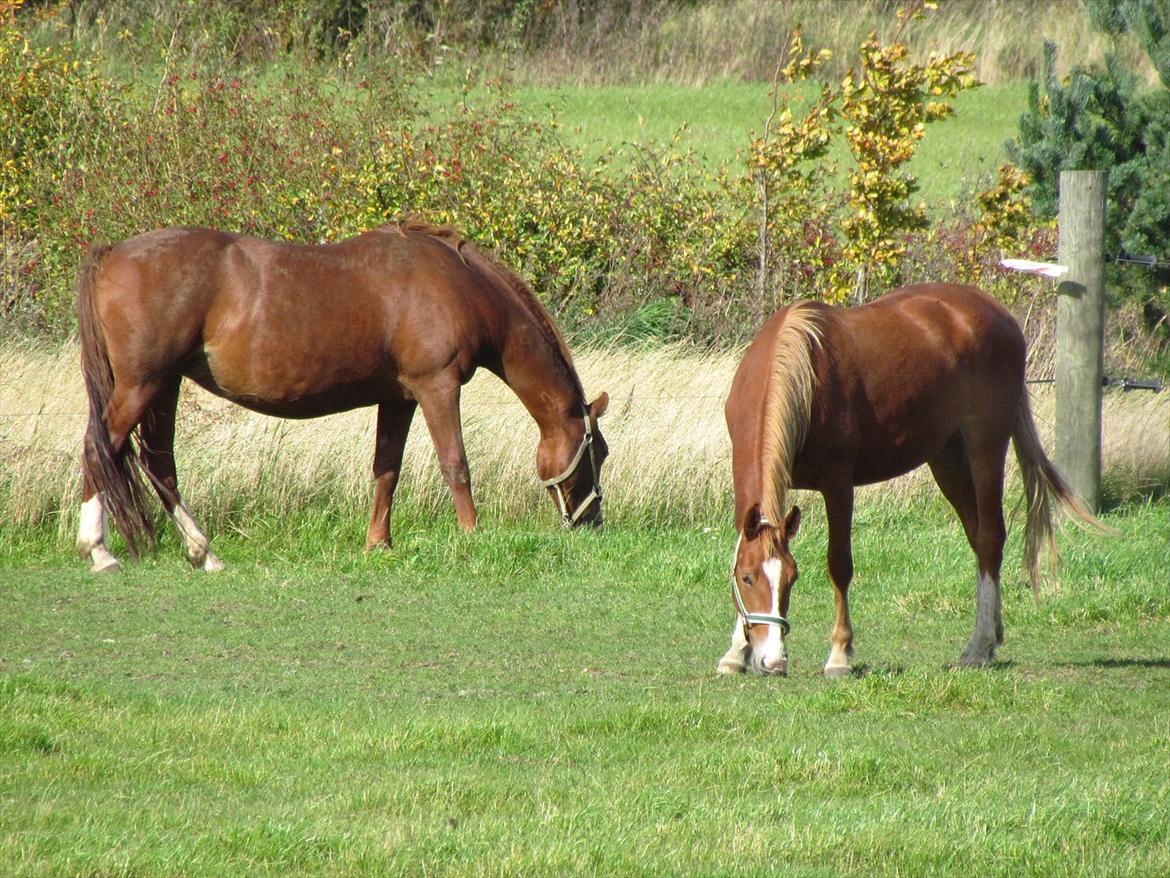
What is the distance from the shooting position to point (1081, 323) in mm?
10070

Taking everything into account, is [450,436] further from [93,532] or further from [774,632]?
[774,632]

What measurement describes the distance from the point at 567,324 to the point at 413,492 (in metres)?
4.67

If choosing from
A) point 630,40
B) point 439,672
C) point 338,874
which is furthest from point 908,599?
point 630,40

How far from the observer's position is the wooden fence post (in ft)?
32.9

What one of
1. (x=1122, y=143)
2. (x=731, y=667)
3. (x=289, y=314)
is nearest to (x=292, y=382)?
(x=289, y=314)

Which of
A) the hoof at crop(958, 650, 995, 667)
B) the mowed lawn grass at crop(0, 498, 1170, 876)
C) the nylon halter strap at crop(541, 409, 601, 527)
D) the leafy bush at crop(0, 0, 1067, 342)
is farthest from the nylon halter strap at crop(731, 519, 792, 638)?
the leafy bush at crop(0, 0, 1067, 342)

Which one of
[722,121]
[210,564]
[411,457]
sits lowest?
[722,121]

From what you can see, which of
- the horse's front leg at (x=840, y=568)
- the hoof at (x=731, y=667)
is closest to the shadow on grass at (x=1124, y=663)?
the horse's front leg at (x=840, y=568)

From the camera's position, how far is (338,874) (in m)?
3.98

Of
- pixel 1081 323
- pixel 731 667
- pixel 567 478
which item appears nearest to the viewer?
pixel 731 667

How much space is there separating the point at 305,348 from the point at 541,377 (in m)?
1.47

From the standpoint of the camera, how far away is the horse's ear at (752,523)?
5.95m

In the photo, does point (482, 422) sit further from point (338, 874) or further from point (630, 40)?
point (630, 40)

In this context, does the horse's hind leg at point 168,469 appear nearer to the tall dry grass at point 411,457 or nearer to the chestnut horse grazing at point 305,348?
the chestnut horse grazing at point 305,348
